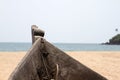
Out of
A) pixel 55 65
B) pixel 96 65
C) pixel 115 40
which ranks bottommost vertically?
pixel 115 40

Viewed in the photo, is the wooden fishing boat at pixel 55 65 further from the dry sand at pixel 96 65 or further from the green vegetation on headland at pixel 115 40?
the green vegetation on headland at pixel 115 40

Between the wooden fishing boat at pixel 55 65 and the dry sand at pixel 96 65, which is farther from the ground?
the wooden fishing boat at pixel 55 65

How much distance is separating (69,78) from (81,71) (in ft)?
0.75

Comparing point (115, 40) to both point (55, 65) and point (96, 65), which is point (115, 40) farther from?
point (55, 65)

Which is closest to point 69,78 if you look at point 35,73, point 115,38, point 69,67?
point 69,67

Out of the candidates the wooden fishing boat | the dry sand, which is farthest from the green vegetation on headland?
the wooden fishing boat

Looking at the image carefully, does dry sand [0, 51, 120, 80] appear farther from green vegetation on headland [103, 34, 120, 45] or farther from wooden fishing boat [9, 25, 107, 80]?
green vegetation on headland [103, 34, 120, 45]

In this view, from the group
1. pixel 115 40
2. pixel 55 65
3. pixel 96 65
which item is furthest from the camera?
pixel 115 40

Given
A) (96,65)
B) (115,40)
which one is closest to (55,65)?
(96,65)

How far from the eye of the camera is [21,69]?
3.73 metres

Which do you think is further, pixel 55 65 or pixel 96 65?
pixel 96 65

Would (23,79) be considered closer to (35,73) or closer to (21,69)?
(21,69)

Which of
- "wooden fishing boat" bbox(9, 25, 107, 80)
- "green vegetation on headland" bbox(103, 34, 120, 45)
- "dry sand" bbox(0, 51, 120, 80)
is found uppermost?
"wooden fishing boat" bbox(9, 25, 107, 80)

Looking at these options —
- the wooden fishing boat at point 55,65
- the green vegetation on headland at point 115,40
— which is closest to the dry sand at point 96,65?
the wooden fishing boat at point 55,65
